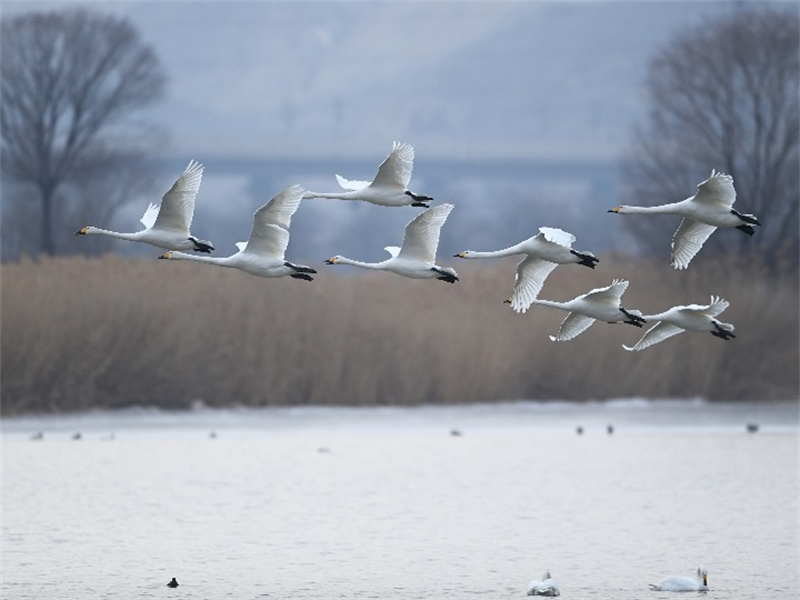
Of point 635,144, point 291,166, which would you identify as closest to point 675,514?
point 635,144

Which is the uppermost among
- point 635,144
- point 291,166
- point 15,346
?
point 291,166

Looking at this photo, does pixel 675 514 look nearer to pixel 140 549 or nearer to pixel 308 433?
pixel 140 549

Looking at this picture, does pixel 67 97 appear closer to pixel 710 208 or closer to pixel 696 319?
pixel 696 319

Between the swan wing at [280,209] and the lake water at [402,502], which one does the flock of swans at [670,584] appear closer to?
the lake water at [402,502]

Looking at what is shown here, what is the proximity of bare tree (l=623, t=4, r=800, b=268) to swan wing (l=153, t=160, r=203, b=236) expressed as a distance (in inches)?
973

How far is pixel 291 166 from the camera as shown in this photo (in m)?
128

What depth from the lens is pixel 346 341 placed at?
99.8ft

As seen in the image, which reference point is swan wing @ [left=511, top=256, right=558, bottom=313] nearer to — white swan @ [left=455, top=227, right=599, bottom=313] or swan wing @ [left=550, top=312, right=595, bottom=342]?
white swan @ [left=455, top=227, right=599, bottom=313]

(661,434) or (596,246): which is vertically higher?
(596,246)

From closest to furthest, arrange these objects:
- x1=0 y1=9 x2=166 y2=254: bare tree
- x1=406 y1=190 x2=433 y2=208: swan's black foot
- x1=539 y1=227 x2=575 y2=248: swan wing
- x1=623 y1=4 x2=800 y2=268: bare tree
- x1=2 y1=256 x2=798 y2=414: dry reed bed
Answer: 1. x1=406 y1=190 x2=433 y2=208: swan's black foot
2. x1=539 y1=227 x2=575 y2=248: swan wing
3. x1=2 y1=256 x2=798 y2=414: dry reed bed
4. x1=623 y1=4 x2=800 y2=268: bare tree
5. x1=0 y1=9 x2=166 y2=254: bare tree

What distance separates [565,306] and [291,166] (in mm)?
114099

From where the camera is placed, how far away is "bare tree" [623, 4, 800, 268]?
3806 centimetres

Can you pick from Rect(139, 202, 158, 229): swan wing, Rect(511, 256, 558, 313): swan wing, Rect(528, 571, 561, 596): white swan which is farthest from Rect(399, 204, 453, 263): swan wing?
Rect(528, 571, 561, 596): white swan

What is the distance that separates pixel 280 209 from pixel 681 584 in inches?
221
